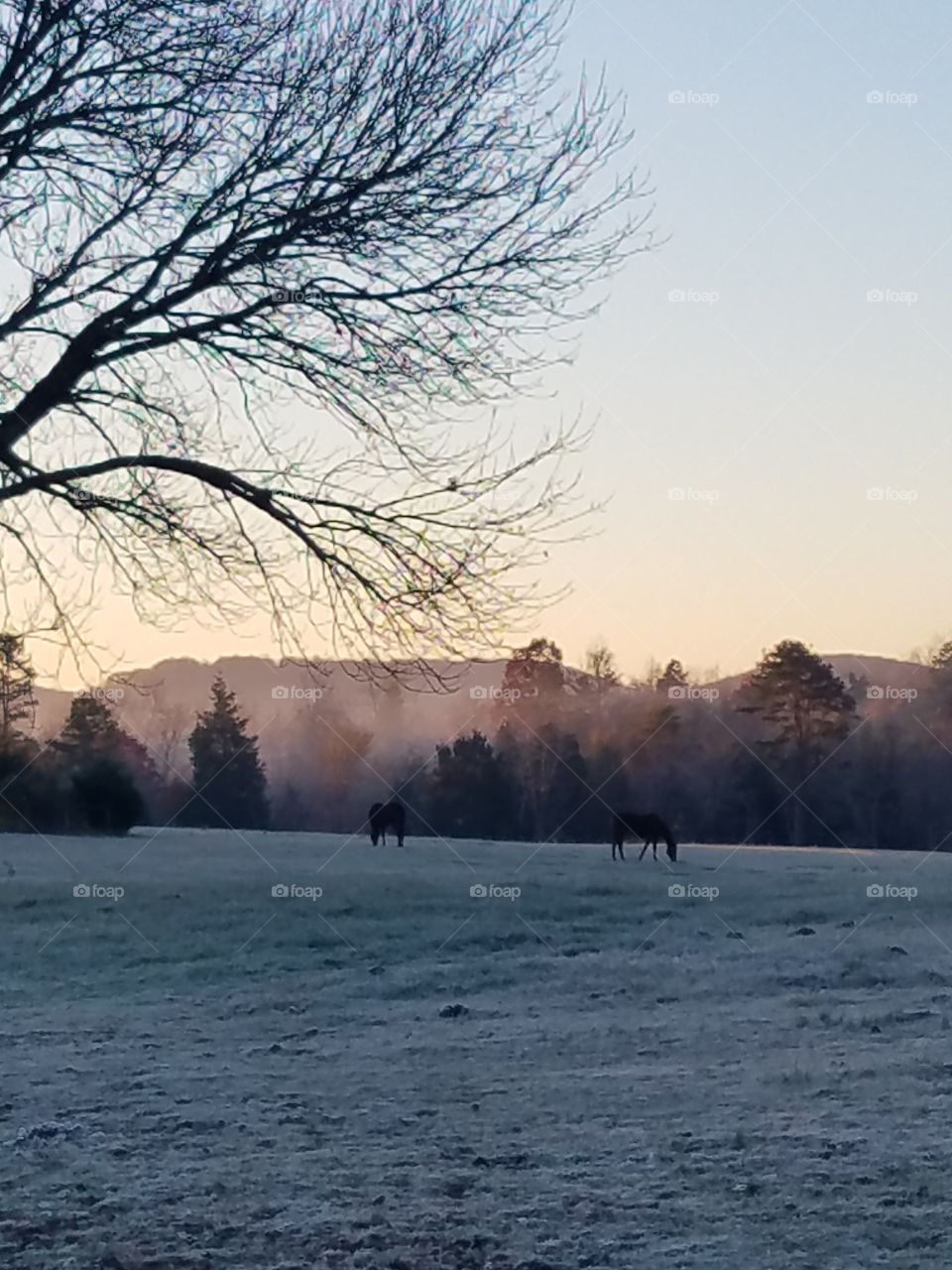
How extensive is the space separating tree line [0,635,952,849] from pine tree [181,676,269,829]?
0.22 ft

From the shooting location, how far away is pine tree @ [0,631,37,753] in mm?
8797

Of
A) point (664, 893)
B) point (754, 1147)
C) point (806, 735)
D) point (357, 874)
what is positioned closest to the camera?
point (754, 1147)

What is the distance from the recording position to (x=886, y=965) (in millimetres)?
17625

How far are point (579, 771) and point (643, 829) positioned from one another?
9010mm

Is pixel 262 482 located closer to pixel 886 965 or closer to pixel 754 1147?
pixel 754 1147

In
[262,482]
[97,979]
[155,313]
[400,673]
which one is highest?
[155,313]

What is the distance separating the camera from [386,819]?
40.4 meters

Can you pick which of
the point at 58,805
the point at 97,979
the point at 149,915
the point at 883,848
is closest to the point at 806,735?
the point at 883,848

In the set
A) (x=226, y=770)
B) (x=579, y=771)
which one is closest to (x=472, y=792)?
(x=579, y=771)

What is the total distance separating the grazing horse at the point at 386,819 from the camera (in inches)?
1583

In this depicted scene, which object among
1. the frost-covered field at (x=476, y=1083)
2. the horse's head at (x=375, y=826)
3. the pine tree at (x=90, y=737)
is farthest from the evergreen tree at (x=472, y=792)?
the frost-covered field at (x=476, y=1083)

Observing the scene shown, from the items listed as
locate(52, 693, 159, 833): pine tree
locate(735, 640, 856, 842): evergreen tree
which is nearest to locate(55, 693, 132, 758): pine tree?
locate(52, 693, 159, 833): pine tree

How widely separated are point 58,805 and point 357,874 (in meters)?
15.3

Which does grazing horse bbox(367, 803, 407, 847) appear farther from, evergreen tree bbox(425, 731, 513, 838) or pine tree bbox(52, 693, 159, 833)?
pine tree bbox(52, 693, 159, 833)
